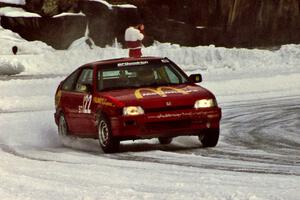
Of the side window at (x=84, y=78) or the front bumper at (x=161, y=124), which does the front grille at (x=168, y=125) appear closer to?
the front bumper at (x=161, y=124)

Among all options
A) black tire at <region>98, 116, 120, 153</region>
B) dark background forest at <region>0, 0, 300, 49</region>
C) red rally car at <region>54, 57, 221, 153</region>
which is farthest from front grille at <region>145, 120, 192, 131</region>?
dark background forest at <region>0, 0, 300, 49</region>

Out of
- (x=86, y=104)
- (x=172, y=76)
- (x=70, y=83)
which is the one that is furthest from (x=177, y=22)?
(x=86, y=104)

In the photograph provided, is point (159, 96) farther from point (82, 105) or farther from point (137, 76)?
point (82, 105)

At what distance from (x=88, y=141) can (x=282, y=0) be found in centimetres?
2534

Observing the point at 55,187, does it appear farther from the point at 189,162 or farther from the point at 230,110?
the point at 230,110

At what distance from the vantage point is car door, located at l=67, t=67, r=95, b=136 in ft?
38.8

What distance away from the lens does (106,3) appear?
36562 millimetres

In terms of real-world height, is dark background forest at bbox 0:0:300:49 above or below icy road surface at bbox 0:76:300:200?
below

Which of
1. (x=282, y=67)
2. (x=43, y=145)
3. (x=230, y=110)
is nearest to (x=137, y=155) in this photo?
(x=43, y=145)

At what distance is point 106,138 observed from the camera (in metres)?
Answer: 11.2

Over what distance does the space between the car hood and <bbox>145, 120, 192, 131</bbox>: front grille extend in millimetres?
223

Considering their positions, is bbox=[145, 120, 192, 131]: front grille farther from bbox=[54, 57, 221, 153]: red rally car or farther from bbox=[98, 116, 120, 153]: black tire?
bbox=[98, 116, 120, 153]: black tire

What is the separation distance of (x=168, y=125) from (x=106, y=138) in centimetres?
88

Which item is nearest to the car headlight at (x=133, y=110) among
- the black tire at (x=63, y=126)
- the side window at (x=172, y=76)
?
the side window at (x=172, y=76)
